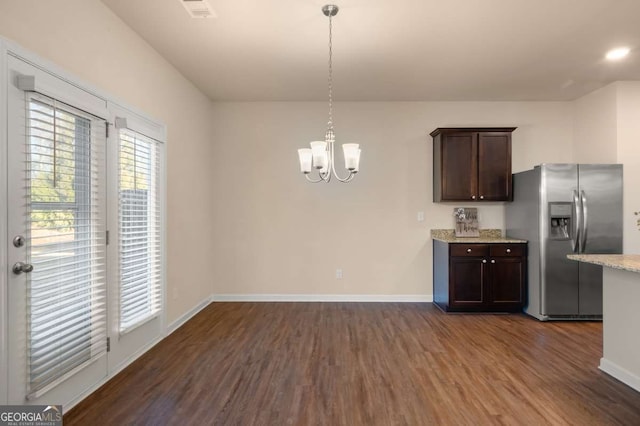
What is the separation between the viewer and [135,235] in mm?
2951

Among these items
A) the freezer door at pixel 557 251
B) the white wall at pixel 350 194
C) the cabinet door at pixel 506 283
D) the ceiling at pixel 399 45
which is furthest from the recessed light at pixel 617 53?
the cabinet door at pixel 506 283

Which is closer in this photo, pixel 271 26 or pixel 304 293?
pixel 271 26

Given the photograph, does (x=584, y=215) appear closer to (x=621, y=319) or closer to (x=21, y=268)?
(x=621, y=319)

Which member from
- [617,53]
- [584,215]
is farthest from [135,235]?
[617,53]

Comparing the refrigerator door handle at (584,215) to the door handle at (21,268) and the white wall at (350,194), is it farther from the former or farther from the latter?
the door handle at (21,268)

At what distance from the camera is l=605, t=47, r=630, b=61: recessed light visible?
3.26 m

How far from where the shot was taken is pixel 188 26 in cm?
284

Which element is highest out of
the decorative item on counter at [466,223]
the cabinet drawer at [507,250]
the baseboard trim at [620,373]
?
the decorative item on counter at [466,223]

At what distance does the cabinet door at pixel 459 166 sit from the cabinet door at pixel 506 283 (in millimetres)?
908

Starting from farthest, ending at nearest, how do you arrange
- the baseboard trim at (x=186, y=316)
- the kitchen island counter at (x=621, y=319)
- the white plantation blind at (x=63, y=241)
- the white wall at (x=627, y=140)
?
the white wall at (x=627, y=140) → the baseboard trim at (x=186, y=316) → the kitchen island counter at (x=621, y=319) → the white plantation blind at (x=63, y=241)

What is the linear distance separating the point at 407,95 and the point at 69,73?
12.3 feet

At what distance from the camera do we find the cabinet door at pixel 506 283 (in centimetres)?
418

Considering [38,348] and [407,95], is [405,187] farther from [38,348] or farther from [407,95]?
[38,348]

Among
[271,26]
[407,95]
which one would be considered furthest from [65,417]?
[407,95]
